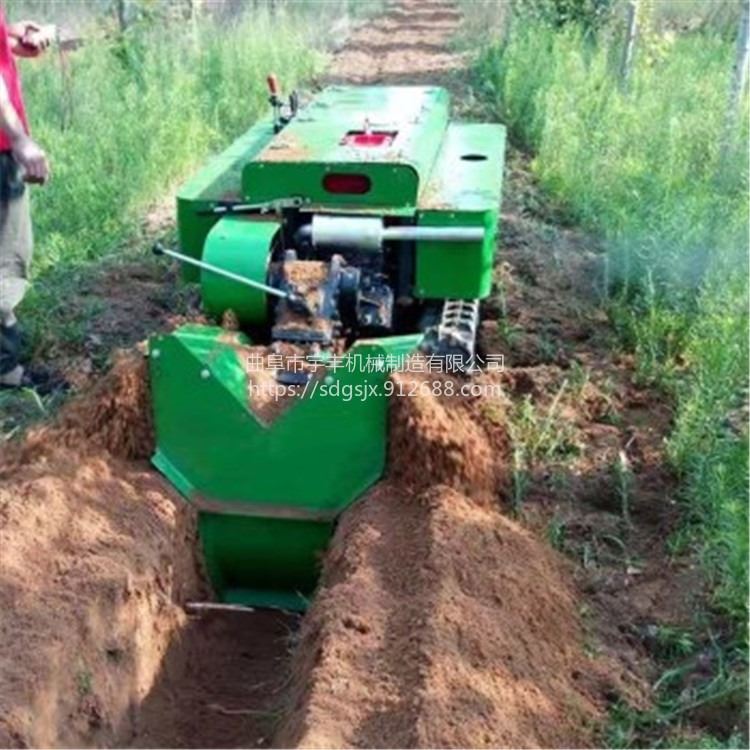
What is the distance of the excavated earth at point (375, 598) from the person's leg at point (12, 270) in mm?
1162

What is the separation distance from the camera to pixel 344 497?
388cm

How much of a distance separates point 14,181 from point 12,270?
42 centimetres

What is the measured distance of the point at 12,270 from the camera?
5.27 meters

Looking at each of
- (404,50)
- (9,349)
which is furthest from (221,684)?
(404,50)

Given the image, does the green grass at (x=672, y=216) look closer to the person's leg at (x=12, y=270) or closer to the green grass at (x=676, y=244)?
the green grass at (x=676, y=244)

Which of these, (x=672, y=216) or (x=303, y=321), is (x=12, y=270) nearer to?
(x=303, y=321)

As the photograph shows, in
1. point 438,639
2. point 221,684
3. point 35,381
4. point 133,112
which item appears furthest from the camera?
point 133,112

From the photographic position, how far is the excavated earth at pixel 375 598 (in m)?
2.94

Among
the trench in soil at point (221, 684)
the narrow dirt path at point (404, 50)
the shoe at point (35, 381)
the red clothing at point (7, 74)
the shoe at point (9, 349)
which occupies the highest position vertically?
the red clothing at point (7, 74)

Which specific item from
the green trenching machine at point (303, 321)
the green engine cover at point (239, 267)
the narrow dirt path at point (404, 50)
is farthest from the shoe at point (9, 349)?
the narrow dirt path at point (404, 50)

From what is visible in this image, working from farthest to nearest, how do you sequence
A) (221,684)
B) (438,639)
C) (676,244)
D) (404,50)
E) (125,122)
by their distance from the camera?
(404,50) → (125,122) → (676,244) → (221,684) → (438,639)

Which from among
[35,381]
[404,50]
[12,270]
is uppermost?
[12,270]

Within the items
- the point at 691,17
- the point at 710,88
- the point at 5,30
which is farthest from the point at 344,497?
the point at 691,17

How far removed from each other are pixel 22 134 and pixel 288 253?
1.51 metres
